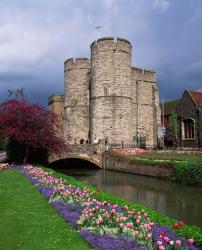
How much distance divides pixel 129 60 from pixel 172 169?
2075 centimetres

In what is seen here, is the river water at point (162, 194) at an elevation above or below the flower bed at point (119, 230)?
below

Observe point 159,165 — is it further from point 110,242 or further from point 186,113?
point 186,113

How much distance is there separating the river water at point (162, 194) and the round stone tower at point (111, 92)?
42.4 ft

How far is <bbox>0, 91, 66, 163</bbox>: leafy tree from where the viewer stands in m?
26.5

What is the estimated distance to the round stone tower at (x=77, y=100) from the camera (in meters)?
47.2

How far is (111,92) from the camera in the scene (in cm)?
4122

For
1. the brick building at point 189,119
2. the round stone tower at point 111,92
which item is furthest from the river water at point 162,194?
the brick building at point 189,119

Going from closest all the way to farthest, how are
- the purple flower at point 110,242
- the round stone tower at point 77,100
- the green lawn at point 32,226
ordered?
the purple flower at point 110,242, the green lawn at point 32,226, the round stone tower at point 77,100

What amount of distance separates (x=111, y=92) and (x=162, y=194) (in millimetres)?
22145

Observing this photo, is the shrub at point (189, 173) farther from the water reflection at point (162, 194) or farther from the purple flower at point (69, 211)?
the purple flower at point (69, 211)

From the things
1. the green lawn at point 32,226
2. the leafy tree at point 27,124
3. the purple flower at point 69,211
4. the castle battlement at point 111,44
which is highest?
the castle battlement at point 111,44

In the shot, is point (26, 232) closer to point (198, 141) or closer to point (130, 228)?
point (130, 228)

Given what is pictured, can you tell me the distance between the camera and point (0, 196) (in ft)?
43.6

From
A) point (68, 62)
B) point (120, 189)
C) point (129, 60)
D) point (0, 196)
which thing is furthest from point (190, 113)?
point (0, 196)
